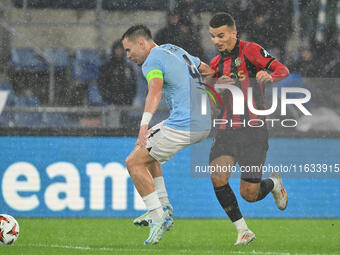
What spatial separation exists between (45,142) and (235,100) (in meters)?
2.70

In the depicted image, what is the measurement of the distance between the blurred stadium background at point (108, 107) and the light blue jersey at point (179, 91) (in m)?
2.53

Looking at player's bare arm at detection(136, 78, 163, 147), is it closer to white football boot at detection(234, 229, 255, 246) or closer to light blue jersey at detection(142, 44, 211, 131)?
light blue jersey at detection(142, 44, 211, 131)

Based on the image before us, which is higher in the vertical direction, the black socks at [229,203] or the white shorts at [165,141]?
the white shorts at [165,141]

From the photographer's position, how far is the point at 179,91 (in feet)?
21.5

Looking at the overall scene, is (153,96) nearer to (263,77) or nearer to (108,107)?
(263,77)

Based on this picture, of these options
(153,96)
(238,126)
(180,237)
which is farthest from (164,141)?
(180,237)

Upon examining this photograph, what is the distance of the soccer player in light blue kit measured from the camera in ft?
21.0

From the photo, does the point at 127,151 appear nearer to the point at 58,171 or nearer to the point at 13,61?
the point at 58,171

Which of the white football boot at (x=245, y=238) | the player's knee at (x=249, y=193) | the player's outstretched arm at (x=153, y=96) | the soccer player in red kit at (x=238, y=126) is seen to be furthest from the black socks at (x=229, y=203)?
the player's outstretched arm at (x=153, y=96)

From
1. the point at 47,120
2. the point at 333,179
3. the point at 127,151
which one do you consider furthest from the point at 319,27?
the point at 47,120

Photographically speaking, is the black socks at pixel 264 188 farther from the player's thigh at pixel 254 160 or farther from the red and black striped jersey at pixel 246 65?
the red and black striped jersey at pixel 246 65

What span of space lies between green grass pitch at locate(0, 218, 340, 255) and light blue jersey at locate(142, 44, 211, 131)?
3.18 feet

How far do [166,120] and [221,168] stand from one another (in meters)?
0.57

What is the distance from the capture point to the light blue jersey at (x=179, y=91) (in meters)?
6.50
